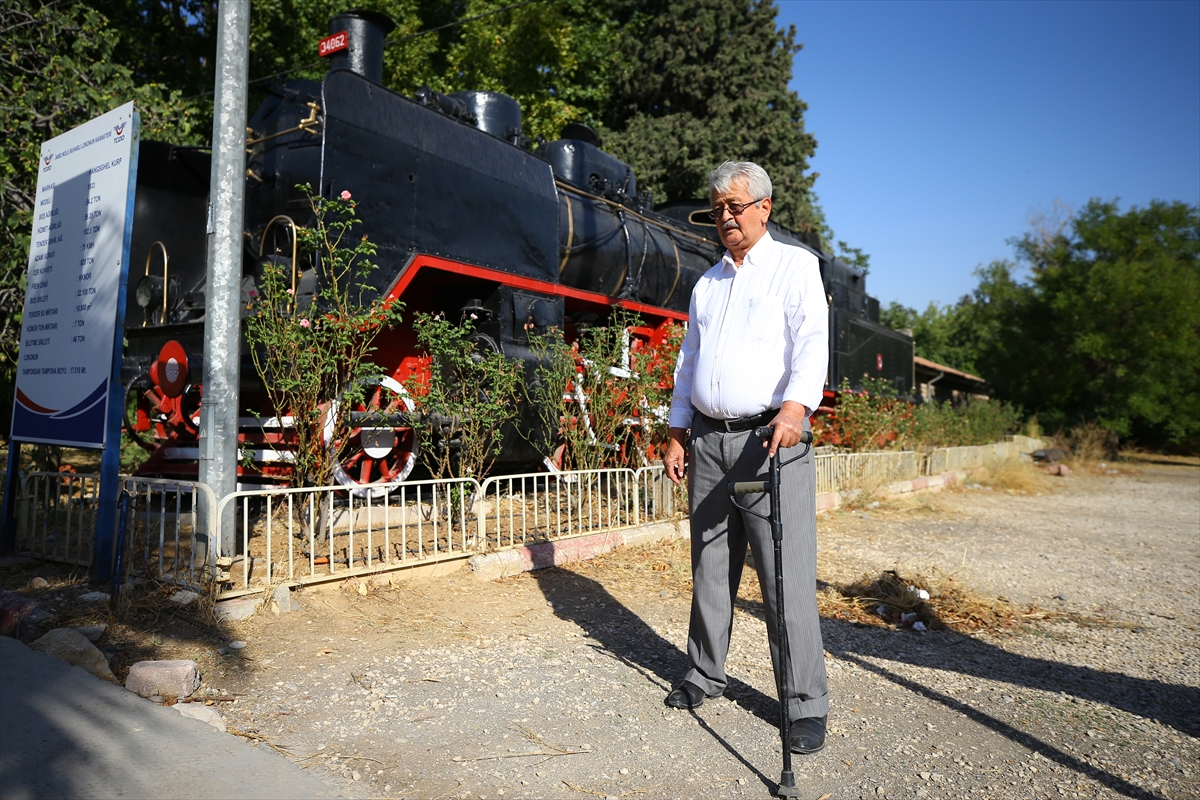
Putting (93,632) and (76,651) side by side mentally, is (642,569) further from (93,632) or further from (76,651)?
(76,651)

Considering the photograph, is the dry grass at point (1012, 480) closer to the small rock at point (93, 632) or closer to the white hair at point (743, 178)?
the white hair at point (743, 178)

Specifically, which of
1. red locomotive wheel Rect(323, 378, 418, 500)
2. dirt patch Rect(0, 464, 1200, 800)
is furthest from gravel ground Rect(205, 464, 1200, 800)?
red locomotive wheel Rect(323, 378, 418, 500)

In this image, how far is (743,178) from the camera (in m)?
2.89

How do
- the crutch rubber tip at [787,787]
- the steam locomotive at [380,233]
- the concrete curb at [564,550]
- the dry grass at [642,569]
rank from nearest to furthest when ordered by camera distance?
1. the crutch rubber tip at [787,787]
2. the concrete curb at [564,550]
3. the dry grass at [642,569]
4. the steam locomotive at [380,233]

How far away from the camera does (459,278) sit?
21.6ft

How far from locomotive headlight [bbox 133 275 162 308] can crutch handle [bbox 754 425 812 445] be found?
17.7ft

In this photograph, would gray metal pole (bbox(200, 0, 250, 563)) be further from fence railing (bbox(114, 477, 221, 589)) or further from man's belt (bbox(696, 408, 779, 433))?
man's belt (bbox(696, 408, 779, 433))

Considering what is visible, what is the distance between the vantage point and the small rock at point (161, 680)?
2848 millimetres

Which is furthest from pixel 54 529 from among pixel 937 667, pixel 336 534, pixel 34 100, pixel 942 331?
pixel 942 331

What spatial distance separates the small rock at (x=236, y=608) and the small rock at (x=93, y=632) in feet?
1.47

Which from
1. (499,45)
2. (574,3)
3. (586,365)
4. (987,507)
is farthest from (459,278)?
(574,3)

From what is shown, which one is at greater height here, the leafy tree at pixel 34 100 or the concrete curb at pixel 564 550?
the leafy tree at pixel 34 100


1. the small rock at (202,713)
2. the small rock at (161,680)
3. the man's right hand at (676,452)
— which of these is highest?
the man's right hand at (676,452)

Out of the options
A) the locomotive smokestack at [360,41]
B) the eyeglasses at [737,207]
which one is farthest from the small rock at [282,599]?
the locomotive smokestack at [360,41]
